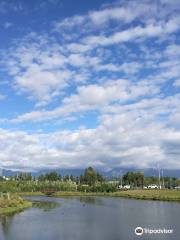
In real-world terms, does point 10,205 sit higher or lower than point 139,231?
higher

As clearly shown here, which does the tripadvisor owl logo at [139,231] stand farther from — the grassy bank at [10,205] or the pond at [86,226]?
the grassy bank at [10,205]

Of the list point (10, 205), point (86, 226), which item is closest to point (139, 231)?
point (86, 226)

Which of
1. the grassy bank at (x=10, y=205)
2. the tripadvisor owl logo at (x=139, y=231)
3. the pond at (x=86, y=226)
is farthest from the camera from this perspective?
the grassy bank at (x=10, y=205)

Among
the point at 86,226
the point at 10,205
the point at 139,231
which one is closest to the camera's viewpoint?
the point at 139,231

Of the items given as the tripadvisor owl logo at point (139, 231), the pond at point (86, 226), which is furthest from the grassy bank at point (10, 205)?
the tripadvisor owl logo at point (139, 231)

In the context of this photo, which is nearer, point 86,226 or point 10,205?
point 86,226

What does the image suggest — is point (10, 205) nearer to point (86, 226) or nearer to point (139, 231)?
point (86, 226)

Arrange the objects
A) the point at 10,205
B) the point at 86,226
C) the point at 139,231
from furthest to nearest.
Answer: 1. the point at 10,205
2. the point at 86,226
3. the point at 139,231

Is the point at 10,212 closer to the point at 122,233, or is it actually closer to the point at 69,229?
the point at 69,229

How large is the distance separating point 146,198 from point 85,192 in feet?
195

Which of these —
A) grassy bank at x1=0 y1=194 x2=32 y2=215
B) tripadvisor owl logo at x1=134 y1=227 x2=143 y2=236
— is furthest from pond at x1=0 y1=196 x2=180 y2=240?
grassy bank at x1=0 y1=194 x2=32 y2=215

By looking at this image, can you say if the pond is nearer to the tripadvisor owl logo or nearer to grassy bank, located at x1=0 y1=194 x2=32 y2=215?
the tripadvisor owl logo

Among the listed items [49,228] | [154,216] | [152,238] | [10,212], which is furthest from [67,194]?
[152,238]

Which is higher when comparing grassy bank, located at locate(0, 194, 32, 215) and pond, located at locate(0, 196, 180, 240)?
grassy bank, located at locate(0, 194, 32, 215)
